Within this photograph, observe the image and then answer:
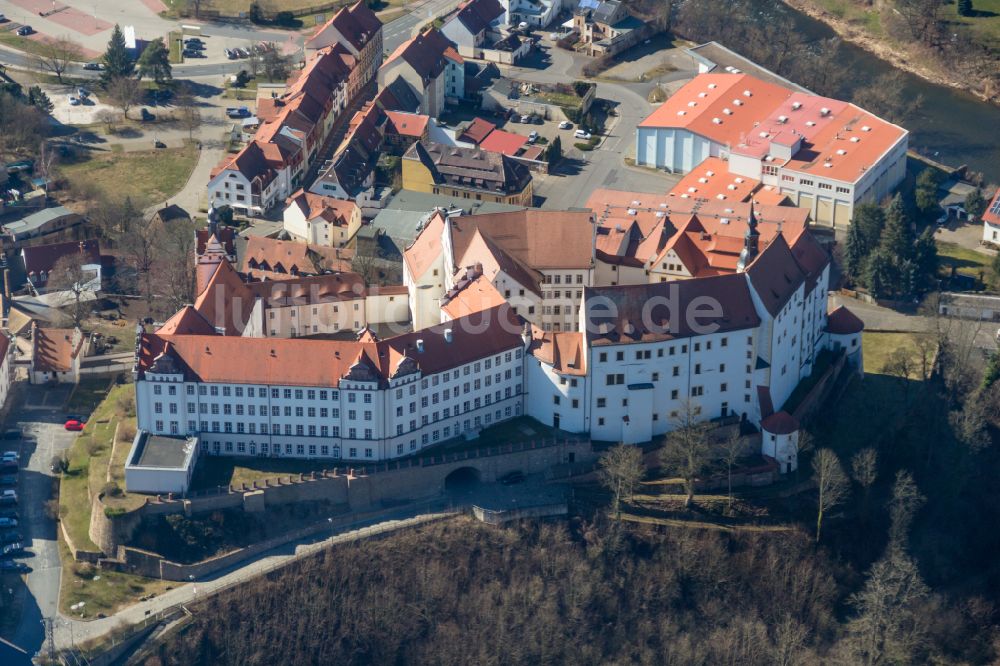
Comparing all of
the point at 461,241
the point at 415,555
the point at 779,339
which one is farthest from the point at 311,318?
the point at 779,339

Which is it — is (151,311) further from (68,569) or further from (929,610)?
(929,610)

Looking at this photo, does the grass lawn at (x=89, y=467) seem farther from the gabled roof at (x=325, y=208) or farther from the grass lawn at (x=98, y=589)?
the gabled roof at (x=325, y=208)

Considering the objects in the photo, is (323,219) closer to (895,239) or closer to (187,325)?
(187,325)

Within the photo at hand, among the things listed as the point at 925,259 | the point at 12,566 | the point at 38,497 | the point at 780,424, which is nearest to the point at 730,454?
the point at 780,424

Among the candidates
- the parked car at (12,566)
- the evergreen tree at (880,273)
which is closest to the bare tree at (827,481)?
the evergreen tree at (880,273)

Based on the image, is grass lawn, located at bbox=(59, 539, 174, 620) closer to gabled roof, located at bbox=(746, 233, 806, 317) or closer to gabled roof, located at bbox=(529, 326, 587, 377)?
gabled roof, located at bbox=(529, 326, 587, 377)

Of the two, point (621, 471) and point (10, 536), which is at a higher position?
point (621, 471)

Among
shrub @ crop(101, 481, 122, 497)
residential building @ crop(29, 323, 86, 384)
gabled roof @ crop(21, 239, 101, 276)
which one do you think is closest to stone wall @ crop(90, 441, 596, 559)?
shrub @ crop(101, 481, 122, 497)
